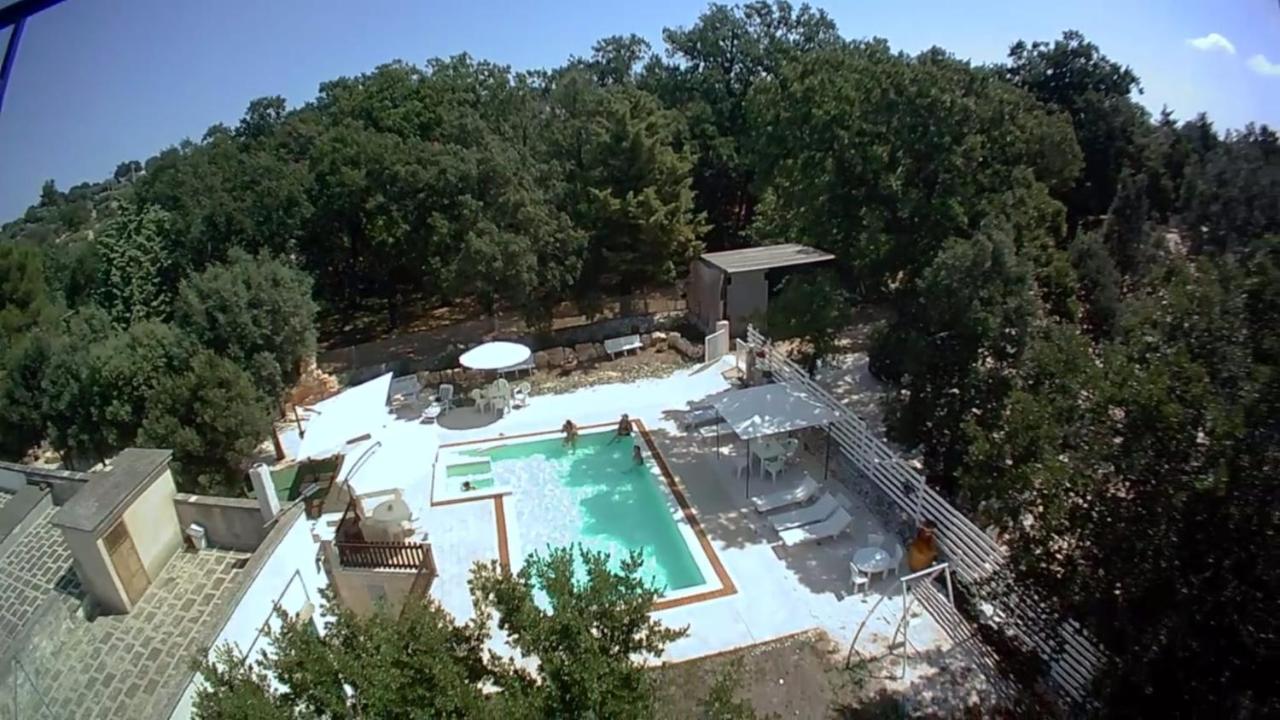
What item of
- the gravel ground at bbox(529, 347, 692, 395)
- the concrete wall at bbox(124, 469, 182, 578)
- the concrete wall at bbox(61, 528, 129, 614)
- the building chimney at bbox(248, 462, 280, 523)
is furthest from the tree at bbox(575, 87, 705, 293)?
the concrete wall at bbox(61, 528, 129, 614)

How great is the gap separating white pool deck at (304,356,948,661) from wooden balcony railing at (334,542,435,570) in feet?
2.13

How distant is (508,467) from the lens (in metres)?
15.1

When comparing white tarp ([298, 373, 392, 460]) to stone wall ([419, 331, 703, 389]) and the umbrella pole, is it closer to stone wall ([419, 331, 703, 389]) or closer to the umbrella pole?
stone wall ([419, 331, 703, 389])

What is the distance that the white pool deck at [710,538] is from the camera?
10281 millimetres

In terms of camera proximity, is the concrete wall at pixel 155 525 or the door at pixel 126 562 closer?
the door at pixel 126 562

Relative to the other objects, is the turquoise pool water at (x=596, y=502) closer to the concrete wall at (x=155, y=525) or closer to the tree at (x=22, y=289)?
the concrete wall at (x=155, y=525)

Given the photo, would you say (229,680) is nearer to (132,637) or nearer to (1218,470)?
(132,637)

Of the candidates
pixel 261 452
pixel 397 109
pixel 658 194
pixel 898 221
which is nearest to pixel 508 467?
pixel 261 452

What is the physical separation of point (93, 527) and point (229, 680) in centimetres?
321

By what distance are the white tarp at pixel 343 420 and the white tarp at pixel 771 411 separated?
7001 mm

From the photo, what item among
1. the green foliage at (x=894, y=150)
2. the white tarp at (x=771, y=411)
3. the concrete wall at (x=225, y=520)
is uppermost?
the green foliage at (x=894, y=150)

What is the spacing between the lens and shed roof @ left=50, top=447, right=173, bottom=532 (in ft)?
24.5

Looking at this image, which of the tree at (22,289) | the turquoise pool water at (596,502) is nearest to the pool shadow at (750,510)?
the turquoise pool water at (596,502)

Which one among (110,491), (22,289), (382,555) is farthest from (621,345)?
(22,289)
